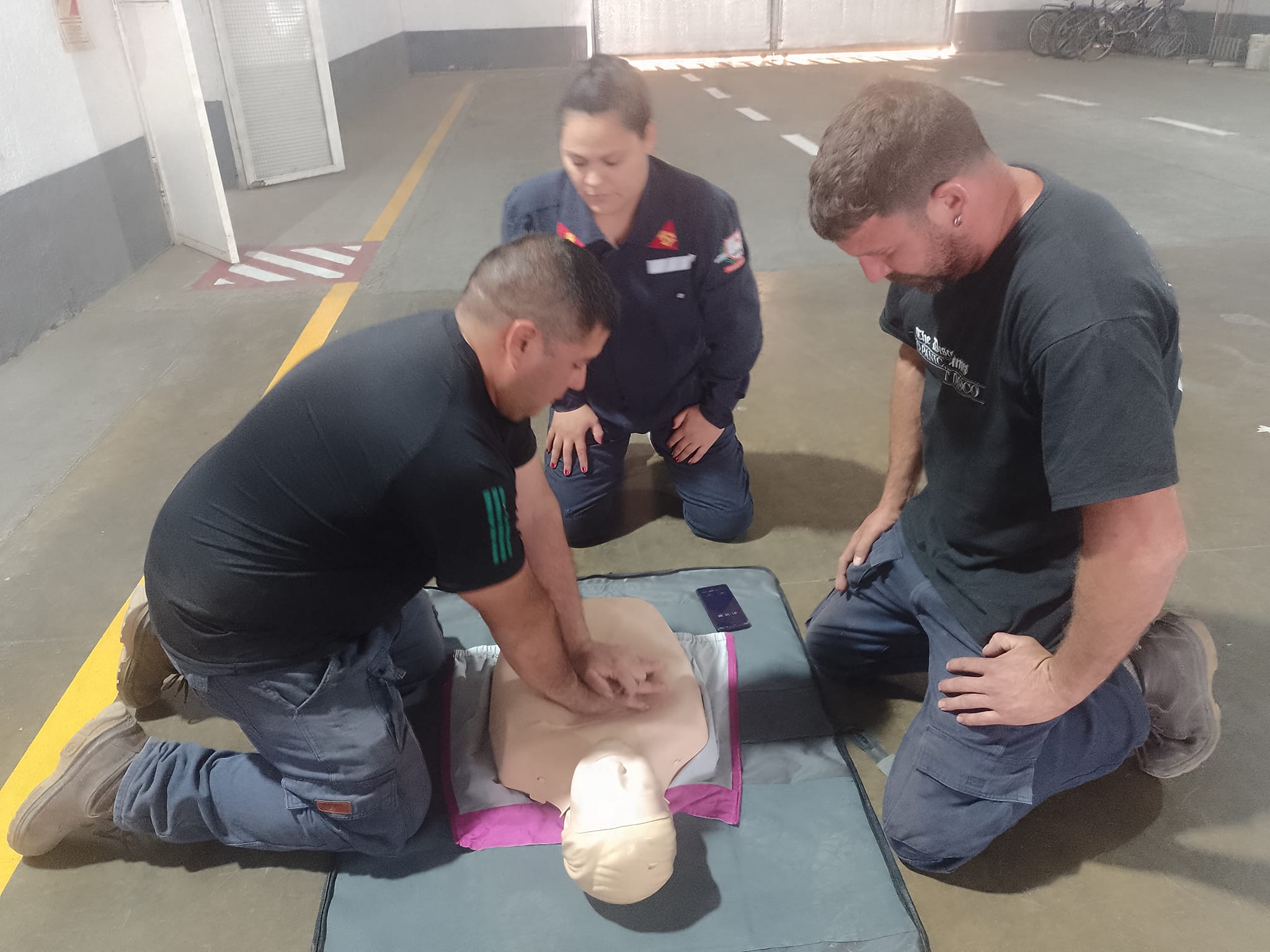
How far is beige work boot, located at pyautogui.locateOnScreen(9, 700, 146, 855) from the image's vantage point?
177 cm

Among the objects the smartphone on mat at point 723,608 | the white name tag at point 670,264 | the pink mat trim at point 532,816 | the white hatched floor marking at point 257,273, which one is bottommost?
the pink mat trim at point 532,816

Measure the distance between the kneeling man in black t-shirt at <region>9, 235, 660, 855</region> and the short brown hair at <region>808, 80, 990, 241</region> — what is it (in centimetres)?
44

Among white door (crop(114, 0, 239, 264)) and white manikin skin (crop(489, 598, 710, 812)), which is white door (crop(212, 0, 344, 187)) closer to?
white door (crop(114, 0, 239, 264))

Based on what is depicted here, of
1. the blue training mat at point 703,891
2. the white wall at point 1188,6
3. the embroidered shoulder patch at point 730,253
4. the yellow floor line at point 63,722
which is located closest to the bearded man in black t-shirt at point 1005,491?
the blue training mat at point 703,891

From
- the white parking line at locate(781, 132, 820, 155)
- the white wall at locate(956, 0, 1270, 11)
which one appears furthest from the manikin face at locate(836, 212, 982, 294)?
the white wall at locate(956, 0, 1270, 11)

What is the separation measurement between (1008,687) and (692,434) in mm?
1370

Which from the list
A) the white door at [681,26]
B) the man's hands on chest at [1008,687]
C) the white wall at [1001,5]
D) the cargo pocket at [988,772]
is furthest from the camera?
the white door at [681,26]

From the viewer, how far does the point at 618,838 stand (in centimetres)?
160

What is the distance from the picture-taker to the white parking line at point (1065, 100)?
30.8 feet

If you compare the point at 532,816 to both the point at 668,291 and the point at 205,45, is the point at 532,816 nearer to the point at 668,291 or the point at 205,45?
the point at 668,291

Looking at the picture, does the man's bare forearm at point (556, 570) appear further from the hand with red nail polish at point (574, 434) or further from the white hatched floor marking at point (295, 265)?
the white hatched floor marking at point (295, 265)

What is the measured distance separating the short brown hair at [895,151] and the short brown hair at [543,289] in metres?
0.44

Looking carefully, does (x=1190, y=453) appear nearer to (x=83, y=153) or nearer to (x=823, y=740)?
Result: (x=823, y=740)

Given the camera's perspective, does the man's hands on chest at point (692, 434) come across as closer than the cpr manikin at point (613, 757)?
No
